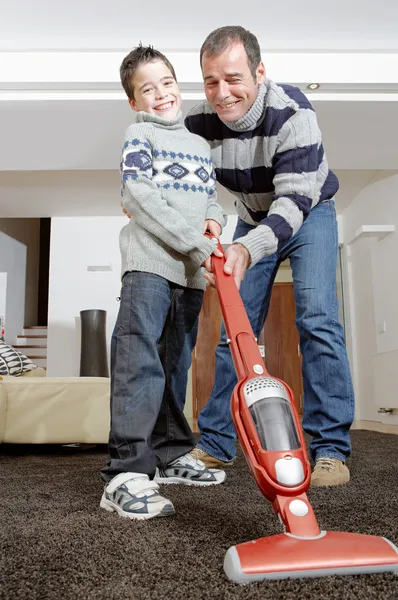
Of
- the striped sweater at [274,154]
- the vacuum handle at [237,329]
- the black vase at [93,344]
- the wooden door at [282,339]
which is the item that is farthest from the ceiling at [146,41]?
the wooden door at [282,339]

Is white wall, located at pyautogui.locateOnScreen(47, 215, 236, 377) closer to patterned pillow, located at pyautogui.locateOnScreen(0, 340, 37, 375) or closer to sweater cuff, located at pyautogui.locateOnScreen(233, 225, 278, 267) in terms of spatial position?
patterned pillow, located at pyautogui.locateOnScreen(0, 340, 37, 375)

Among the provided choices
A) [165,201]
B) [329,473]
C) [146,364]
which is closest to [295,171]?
[165,201]

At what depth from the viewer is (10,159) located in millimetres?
4117

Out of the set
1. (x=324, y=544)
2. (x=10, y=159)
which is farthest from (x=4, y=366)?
(x=324, y=544)

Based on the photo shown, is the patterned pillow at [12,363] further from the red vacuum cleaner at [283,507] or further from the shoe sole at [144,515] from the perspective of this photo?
the red vacuum cleaner at [283,507]

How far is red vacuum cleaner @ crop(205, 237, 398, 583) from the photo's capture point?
629 millimetres

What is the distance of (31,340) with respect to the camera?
7.43 m

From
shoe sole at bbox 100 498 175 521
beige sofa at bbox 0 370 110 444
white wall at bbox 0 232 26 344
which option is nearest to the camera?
shoe sole at bbox 100 498 175 521

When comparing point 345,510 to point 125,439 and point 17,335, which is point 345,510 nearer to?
point 125,439

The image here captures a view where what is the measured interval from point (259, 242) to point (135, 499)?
54cm

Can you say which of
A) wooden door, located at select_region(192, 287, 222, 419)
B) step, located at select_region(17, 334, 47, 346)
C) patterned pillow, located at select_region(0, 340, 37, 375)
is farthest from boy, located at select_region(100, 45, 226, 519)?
step, located at select_region(17, 334, 47, 346)

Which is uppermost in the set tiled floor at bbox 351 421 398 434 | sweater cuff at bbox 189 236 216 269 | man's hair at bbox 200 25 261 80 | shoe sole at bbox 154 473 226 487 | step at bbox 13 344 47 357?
man's hair at bbox 200 25 261 80

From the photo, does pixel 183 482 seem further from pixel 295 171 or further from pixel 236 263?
pixel 295 171

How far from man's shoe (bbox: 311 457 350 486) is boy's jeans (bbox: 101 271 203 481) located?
0.34 metres
